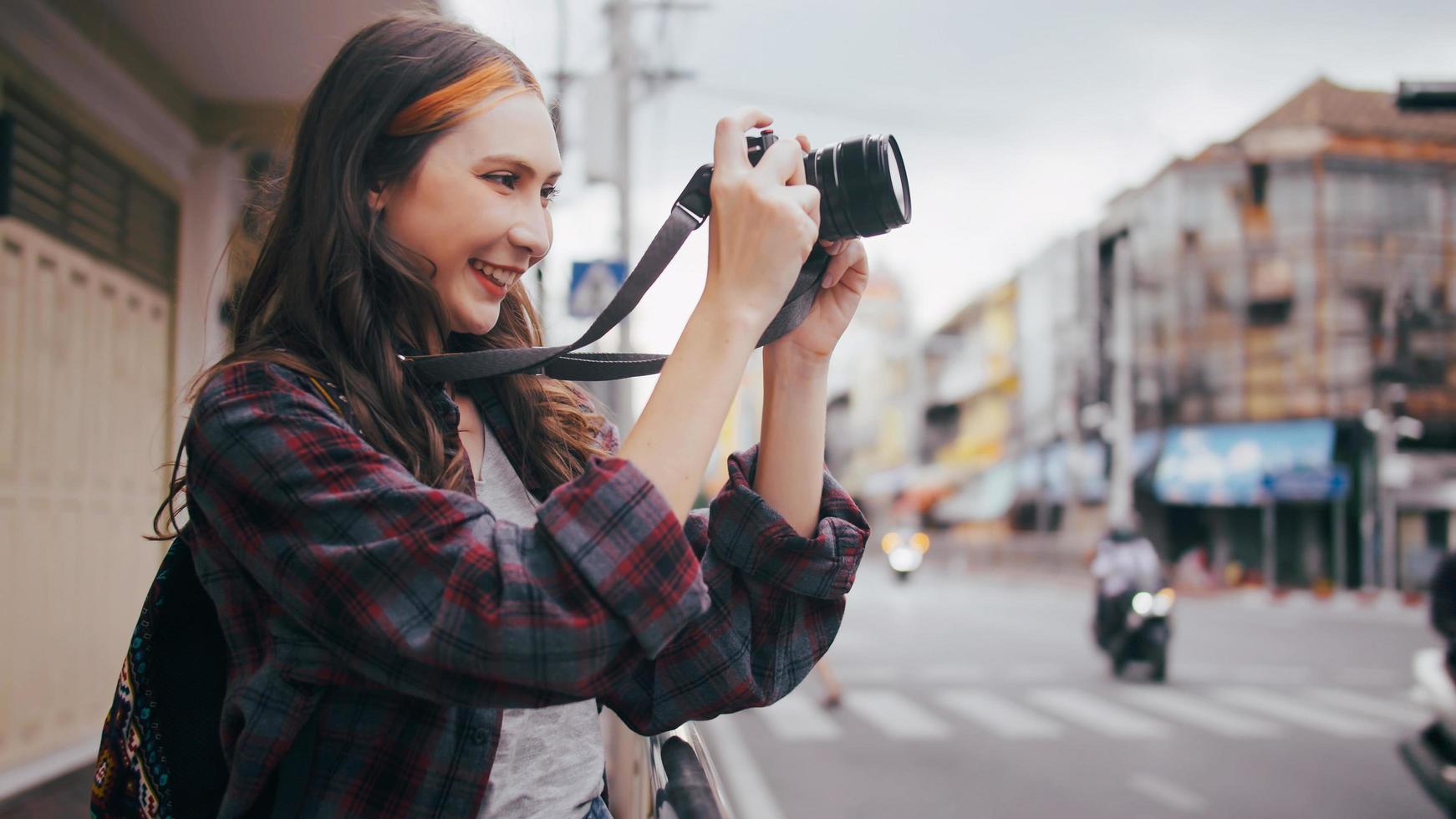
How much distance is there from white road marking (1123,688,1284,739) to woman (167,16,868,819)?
27.0ft

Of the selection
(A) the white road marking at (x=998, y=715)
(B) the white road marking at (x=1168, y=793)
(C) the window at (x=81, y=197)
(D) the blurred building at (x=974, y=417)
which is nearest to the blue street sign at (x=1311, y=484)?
(D) the blurred building at (x=974, y=417)

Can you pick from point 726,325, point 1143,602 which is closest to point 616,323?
point 726,325

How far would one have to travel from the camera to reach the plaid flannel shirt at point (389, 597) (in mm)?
894

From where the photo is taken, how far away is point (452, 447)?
1.18 m

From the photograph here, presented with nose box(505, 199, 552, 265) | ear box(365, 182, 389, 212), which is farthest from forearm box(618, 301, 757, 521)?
ear box(365, 182, 389, 212)

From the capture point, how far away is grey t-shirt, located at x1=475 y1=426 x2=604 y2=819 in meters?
1.15

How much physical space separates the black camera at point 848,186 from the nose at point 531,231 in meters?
0.15

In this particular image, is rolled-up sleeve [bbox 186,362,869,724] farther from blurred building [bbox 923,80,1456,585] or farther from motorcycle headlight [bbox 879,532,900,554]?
blurred building [bbox 923,80,1456,585]

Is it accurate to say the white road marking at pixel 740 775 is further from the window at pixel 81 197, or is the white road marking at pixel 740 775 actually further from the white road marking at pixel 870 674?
the window at pixel 81 197

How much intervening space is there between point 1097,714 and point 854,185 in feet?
29.7

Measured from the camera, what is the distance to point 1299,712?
31.1 ft

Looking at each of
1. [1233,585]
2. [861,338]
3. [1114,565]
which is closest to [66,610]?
[1114,565]

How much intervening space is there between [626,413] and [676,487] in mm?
9756

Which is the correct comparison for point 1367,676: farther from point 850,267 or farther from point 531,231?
point 531,231
